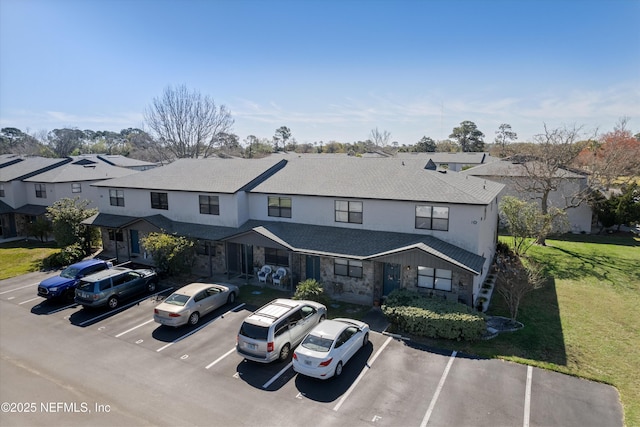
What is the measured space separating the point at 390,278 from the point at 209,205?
42.4ft

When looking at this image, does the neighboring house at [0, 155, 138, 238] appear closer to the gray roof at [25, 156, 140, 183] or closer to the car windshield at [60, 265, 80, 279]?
the gray roof at [25, 156, 140, 183]

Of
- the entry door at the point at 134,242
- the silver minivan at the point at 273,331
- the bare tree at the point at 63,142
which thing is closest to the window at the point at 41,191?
the entry door at the point at 134,242

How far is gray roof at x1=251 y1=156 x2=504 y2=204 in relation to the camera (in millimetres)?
20631

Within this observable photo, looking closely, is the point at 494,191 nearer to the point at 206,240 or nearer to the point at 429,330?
the point at 429,330

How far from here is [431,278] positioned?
63.0 feet

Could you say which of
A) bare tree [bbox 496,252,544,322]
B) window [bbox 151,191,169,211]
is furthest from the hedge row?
window [bbox 151,191,169,211]

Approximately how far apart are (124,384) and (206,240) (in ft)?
36.9

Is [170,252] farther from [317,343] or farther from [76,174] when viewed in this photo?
[76,174]

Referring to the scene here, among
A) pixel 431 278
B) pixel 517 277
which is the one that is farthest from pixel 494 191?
pixel 431 278

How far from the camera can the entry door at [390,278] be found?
2008 centimetres

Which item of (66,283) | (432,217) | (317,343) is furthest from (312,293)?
(66,283)

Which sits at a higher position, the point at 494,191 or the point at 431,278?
the point at 494,191

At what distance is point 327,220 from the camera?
75.4 feet

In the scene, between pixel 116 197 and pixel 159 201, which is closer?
pixel 159 201
